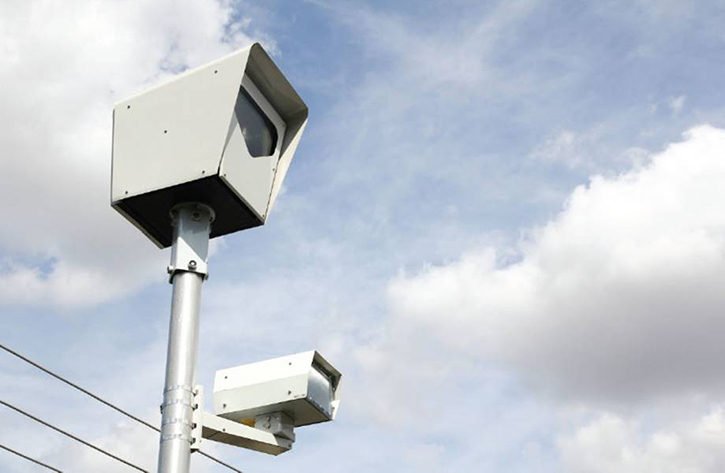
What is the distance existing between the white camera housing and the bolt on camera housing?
1.09 metres

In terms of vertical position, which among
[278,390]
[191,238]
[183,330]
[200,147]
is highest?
[200,147]

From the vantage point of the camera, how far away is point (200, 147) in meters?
4.02

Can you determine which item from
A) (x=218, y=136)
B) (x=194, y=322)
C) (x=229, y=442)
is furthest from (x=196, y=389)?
(x=218, y=136)

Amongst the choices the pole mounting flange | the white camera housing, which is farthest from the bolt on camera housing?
the white camera housing

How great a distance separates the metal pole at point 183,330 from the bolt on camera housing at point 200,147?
11cm

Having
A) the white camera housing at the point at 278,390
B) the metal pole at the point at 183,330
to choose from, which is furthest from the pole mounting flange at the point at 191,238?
the white camera housing at the point at 278,390

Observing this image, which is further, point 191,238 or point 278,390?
point 278,390

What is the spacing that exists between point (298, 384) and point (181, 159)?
5.28ft

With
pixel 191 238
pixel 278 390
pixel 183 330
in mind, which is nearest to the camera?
pixel 183 330

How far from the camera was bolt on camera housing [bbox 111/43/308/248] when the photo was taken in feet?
13.2

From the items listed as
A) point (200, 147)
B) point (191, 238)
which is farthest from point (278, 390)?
point (200, 147)

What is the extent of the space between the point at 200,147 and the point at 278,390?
1650 millimetres

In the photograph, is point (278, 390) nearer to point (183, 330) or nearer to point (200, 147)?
point (183, 330)

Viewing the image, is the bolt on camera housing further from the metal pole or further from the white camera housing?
the white camera housing
